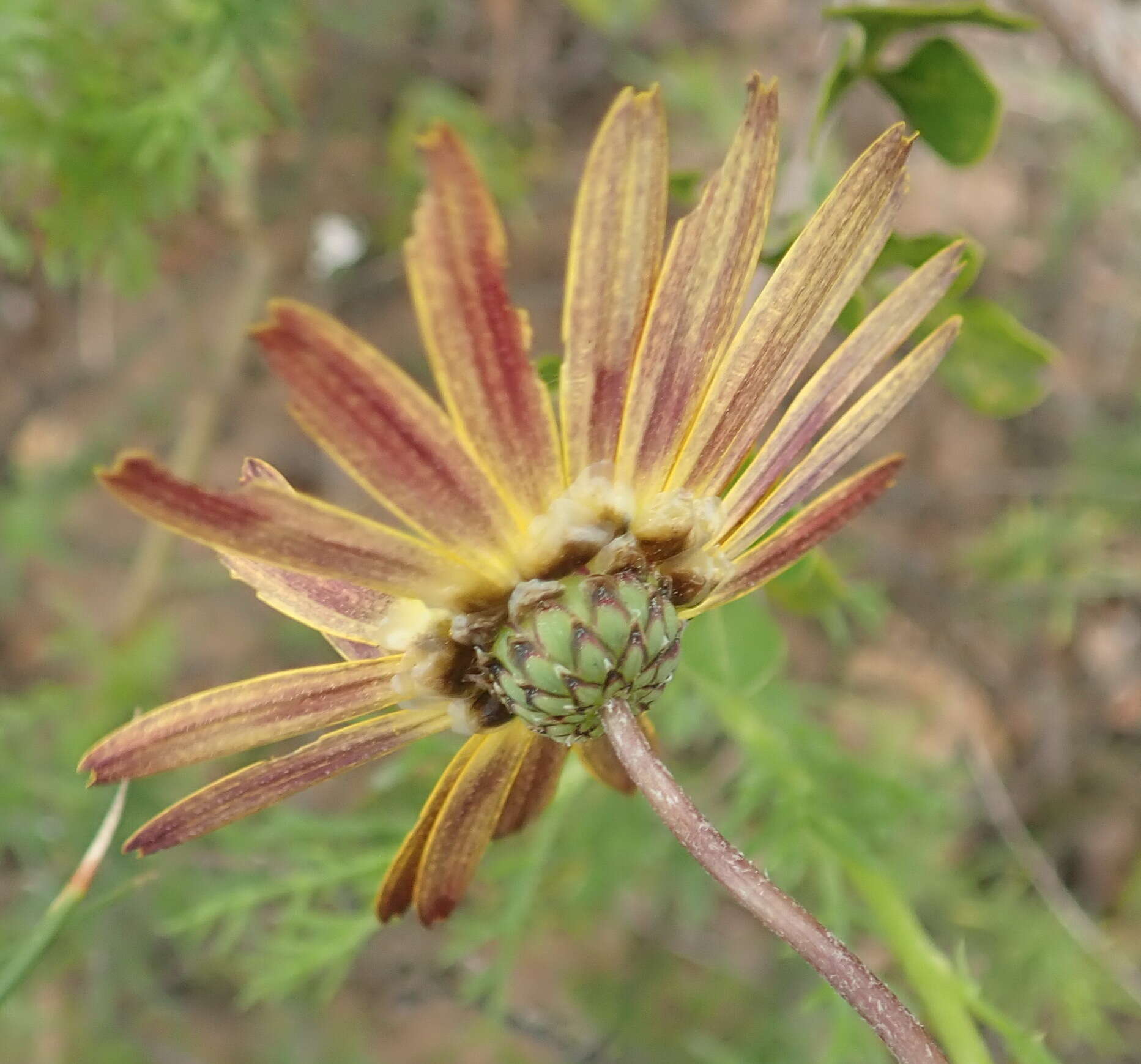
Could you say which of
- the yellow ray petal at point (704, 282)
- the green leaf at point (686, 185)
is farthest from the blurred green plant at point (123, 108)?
the yellow ray petal at point (704, 282)

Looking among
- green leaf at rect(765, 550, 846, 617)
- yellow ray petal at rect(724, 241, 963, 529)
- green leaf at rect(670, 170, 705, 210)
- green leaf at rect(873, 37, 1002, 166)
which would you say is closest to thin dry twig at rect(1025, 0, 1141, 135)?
green leaf at rect(873, 37, 1002, 166)

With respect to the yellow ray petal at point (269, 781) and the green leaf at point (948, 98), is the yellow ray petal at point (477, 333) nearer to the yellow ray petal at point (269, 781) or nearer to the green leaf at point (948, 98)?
the yellow ray petal at point (269, 781)

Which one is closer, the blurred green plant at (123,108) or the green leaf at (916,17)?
the green leaf at (916,17)

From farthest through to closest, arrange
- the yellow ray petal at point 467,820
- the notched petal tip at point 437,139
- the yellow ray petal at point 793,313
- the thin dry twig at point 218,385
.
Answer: the thin dry twig at point 218,385
the yellow ray petal at point 467,820
the yellow ray petal at point 793,313
the notched petal tip at point 437,139

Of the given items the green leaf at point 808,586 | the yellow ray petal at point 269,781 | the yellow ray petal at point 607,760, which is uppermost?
the yellow ray petal at point 269,781

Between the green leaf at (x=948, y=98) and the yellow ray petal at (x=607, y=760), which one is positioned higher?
the green leaf at (x=948, y=98)

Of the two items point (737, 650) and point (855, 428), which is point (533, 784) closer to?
point (855, 428)

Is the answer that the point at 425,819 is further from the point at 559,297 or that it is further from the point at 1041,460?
the point at 1041,460
